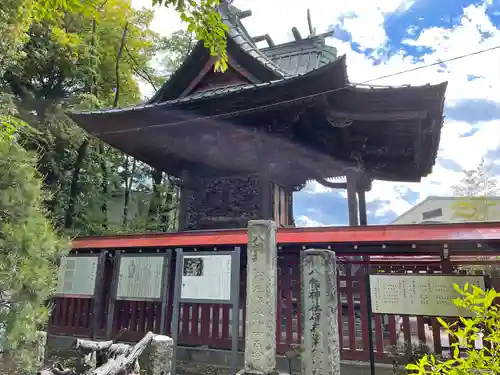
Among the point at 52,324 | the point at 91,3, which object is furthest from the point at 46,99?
the point at 91,3

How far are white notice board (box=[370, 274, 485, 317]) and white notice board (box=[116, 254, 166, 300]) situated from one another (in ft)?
12.8

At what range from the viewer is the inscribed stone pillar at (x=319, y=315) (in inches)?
175

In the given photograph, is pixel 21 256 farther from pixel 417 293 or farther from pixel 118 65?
pixel 118 65

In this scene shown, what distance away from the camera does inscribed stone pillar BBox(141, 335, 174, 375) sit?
16.5 ft

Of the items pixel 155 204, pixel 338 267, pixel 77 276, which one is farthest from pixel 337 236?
pixel 155 204

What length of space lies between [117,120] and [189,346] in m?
5.36

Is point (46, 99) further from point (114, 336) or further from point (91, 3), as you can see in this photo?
point (91, 3)

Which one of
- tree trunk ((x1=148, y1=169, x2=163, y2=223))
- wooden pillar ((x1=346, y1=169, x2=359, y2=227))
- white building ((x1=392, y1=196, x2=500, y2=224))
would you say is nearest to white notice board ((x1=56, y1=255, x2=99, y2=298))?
wooden pillar ((x1=346, y1=169, x2=359, y2=227))

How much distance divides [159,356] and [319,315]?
2.31m

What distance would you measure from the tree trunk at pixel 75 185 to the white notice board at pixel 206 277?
8952mm

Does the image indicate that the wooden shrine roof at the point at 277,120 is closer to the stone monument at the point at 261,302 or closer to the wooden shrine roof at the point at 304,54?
the wooden shrine roof at the point at 304,54

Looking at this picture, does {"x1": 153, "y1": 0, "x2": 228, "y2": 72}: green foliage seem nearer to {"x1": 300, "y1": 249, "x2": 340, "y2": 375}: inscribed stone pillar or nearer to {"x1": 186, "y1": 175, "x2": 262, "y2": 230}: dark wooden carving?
{"x1": 300, "y1": 249, "x2": 340, "y2": 375}: inscribed stone pillar

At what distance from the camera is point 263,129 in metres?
8.14

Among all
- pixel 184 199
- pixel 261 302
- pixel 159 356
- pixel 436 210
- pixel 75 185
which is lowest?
pixel 159 356
